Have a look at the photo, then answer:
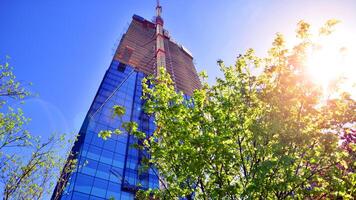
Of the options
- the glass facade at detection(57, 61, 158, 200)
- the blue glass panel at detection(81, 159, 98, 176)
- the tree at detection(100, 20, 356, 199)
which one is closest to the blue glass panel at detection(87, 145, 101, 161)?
the glass facade at detection(57, 61, 158, 200)

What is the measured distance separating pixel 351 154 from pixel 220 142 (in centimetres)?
449

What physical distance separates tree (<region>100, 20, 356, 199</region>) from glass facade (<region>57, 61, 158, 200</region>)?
2172 cm

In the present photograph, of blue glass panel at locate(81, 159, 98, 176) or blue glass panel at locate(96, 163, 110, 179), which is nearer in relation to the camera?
blue glass panel at locate(81, 159, 98, 176)

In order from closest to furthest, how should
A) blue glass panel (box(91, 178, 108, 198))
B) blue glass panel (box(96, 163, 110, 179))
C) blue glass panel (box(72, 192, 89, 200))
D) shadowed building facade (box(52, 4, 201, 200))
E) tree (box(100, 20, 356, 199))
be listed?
tree (box(100, 20, 356, 199)) < blue glass panel (box(72, 192, 89, 200)) < blue glass panel (box(91, 178, 108, 198)) < shadowed building facade (box(52, 4, 201, 200)) < blue glass panel (box(96, 163, 110, 179))

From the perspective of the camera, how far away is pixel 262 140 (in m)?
9.79

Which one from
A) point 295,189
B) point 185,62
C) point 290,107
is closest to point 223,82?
point 290,107

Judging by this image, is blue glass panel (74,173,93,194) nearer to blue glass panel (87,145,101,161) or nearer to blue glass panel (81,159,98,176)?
blue glass panel (81,159,98,176)

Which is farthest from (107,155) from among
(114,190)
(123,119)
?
(123,119)

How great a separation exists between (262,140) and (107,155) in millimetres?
45202

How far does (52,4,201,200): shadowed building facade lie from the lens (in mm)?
43719

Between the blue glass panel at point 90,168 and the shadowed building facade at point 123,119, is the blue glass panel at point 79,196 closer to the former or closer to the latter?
the shadowed building facade at point 123,119

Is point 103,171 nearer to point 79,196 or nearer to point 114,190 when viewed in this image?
point 114,190

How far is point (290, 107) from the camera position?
10109 mm

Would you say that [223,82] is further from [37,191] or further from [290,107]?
[37,191]
